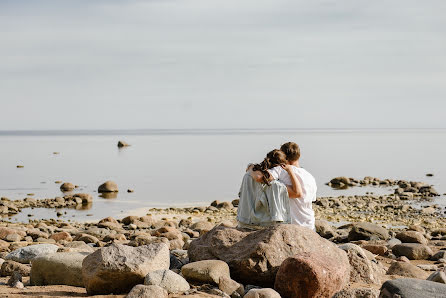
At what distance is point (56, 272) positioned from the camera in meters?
9.09

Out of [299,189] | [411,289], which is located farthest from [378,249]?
[411,289]

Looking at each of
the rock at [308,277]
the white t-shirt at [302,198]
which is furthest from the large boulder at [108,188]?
the rock at [308,277]

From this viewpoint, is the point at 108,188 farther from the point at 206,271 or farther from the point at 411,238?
the point at 206,271

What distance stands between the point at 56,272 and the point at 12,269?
1370mm

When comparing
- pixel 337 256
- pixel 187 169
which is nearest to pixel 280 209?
pixel 337 256

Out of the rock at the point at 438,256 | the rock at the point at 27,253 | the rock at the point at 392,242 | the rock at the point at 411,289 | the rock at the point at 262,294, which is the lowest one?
the rock at the point at 392,242

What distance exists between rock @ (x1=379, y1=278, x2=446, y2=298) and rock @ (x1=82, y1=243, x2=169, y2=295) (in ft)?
10.4

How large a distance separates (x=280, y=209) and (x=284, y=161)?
81 cm

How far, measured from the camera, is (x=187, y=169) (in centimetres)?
5003

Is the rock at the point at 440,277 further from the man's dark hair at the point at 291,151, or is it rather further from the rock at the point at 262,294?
the man's dark hair at the point at 291,151

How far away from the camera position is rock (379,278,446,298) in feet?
23.5

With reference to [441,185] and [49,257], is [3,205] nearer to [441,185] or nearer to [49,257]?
[49,257]

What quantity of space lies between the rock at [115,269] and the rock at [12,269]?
7.09ft

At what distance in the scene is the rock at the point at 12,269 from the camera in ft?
32.8
